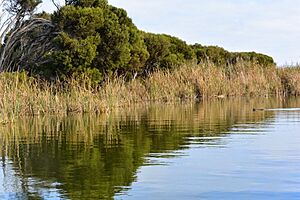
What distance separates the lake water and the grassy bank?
3.14 meters

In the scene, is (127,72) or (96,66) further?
(127,72)

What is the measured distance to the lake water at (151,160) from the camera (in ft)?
24.4

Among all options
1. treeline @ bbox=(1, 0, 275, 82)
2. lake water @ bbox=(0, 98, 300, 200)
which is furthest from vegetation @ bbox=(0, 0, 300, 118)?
lake water @ bbox=(0, 98, 300, 200)

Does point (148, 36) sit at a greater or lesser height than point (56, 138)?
greater

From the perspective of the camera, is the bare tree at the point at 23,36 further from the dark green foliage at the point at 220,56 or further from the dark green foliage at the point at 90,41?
the dark green foliage at the point at 220,56

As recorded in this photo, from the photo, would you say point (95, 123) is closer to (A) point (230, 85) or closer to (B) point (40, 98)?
(B) point (40, 98)

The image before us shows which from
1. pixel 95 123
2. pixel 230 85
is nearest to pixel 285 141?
pixel 95 123

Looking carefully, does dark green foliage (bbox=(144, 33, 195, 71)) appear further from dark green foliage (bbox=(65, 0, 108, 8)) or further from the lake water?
the lake water

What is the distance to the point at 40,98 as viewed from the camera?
67.5ft

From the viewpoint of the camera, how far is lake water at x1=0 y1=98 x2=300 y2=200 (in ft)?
24.4

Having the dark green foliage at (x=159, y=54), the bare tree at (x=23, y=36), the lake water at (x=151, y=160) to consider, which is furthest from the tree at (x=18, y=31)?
the lake water at (x=151, y=160)

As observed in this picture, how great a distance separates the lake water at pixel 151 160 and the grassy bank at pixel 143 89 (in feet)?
10.3

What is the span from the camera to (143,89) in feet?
97.3

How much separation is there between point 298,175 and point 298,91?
1185 inches
